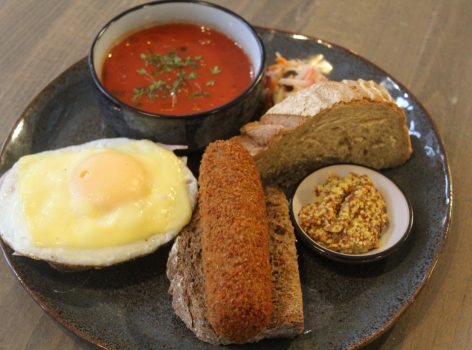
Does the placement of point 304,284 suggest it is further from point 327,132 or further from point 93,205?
point 93,205

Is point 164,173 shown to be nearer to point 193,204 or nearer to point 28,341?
point 193,204

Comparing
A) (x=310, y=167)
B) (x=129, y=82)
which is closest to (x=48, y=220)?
(x=129, y=82)

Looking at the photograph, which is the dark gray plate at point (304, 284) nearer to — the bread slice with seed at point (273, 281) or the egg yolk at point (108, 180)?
the bread slice with seed at point (273, 281)

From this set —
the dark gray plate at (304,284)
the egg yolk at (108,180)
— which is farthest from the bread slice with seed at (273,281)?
the egg yolk at (108,180)

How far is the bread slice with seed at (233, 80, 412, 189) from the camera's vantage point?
2.96 meters

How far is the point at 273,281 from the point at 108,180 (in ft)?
3.37

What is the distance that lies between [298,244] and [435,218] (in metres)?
0.83

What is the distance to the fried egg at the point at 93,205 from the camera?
8.16 ft

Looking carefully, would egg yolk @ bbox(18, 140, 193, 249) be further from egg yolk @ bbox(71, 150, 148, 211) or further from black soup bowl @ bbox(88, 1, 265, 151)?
black soup bowl @ bbox(88, 1, 265, 151)

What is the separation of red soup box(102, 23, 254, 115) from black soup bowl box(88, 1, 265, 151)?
5 cm

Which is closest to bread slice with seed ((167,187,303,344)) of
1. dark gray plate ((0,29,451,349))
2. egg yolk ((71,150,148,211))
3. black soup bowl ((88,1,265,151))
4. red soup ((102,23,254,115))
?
dark gray plate ((0,29,451,349))

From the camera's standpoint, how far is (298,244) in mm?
2854

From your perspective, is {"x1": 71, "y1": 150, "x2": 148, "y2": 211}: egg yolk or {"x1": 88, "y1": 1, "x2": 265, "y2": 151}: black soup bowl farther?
{"x1": 88, "y1": 1, "x2": 265, "y2": 151}: black soup bowl

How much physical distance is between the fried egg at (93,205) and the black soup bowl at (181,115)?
0.68 feet
